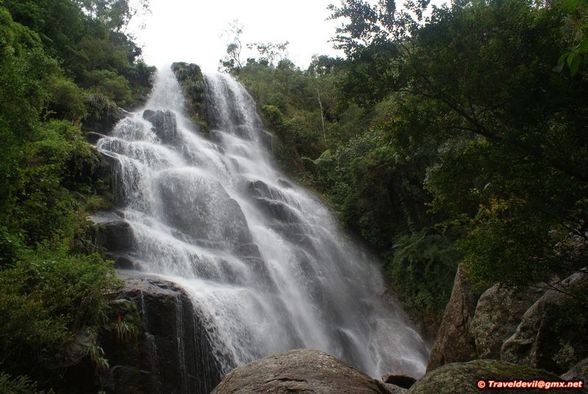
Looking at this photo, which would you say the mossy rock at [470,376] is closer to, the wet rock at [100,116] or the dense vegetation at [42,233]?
the dense vegetation at [42,233]

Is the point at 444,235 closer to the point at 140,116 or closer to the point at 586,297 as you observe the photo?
the point at 586,297

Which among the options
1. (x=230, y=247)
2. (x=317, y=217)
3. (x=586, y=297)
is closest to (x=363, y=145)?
(x=317, y=217)

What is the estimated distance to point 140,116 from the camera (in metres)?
24.3

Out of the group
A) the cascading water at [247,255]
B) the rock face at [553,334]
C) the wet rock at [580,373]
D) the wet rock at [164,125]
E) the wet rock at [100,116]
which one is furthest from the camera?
the wet rock at [164,125]

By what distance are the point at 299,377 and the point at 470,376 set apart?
1946 mm

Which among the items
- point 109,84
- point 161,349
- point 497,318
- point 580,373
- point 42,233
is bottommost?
point 161,349

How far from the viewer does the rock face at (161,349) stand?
29.0ft

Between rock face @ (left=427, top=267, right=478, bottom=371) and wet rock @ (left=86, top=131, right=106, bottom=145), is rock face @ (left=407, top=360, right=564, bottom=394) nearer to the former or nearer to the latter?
rock face @ (left=427, top=267, right=478, bottom=371)

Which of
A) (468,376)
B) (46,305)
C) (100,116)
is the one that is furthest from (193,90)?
(468,376)

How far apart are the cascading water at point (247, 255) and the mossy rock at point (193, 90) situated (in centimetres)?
329

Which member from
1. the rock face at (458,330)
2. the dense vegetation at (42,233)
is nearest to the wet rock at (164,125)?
the dense vegetation at (42,233)

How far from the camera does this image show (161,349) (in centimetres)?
955

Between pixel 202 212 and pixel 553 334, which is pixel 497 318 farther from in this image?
pixel 202 212

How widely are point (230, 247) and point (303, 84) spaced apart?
25.5m
